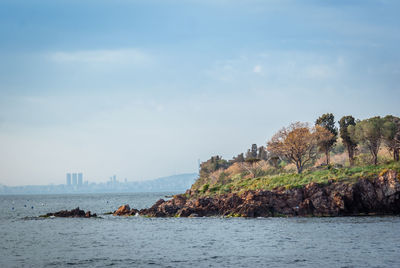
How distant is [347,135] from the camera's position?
88688 mm

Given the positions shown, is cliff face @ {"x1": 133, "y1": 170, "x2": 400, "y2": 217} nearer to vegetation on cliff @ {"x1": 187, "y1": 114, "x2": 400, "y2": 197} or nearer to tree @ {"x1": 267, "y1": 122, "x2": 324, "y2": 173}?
vegetation on cliff @ {"x1": 187, "y1": 114, "x2": 400, "y2": 197}

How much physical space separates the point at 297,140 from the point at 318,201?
1160 inches

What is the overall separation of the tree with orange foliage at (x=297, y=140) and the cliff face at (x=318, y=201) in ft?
81.7

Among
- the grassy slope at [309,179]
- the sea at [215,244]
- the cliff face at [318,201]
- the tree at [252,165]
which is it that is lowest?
the sea at [215,244]

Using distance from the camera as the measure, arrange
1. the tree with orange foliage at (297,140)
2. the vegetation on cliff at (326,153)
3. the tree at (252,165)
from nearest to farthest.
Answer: the vegetation on cliff at (326,153) → the tree with orange foliage at (297,140) → the tree at (252,165)

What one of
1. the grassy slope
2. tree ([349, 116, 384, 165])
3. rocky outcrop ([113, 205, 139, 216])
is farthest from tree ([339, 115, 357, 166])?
rocky outcrop ([113, 205, 139, 216])

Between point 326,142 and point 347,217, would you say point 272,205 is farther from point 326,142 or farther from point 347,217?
point 326,142

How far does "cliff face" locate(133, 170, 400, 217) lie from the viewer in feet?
186

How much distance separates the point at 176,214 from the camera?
6762 centimetres

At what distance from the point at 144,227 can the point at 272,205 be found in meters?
18.8

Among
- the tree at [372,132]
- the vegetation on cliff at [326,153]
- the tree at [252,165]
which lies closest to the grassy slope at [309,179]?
the vegetation on cliff at [326,153]

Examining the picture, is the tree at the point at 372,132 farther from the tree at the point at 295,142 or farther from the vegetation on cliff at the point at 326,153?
the tree at the point at 295,142

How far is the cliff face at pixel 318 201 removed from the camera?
56.8m

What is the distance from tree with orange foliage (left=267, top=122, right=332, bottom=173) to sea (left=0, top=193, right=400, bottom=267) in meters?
33.2
